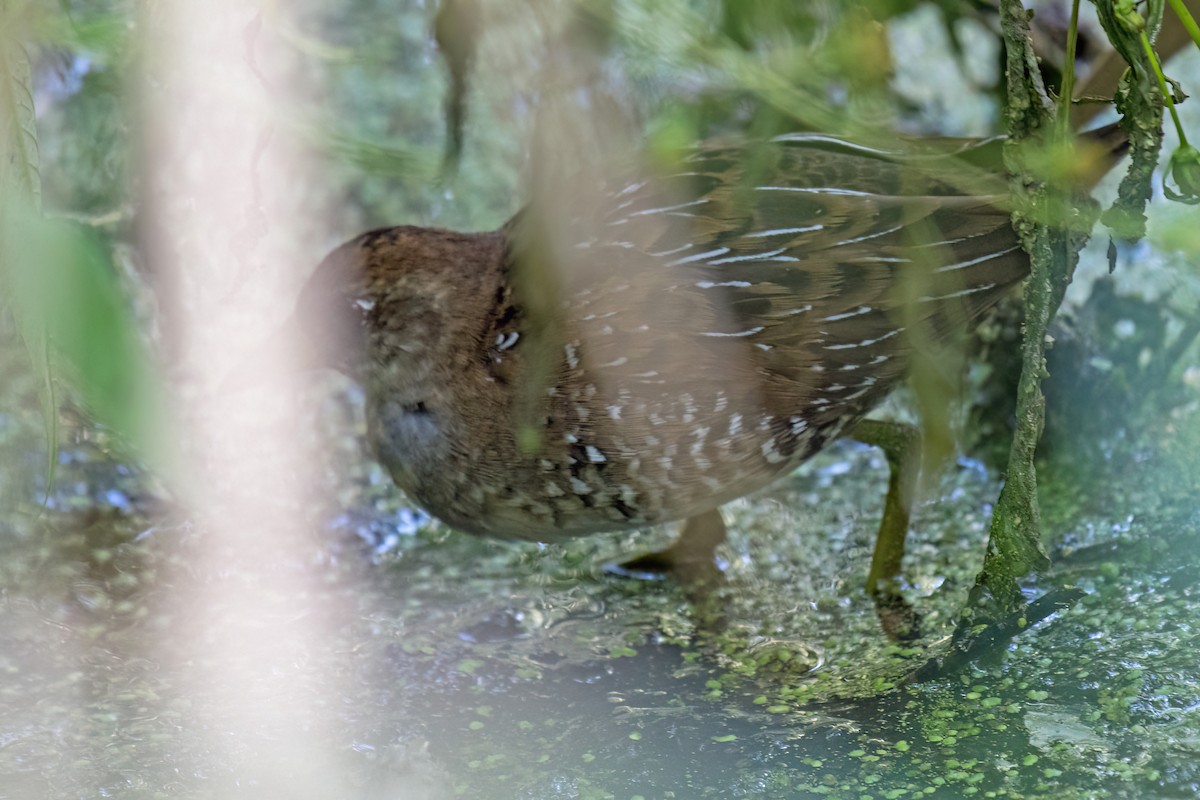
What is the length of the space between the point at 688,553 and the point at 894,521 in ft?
1.48

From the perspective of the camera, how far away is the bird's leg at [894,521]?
88.1 inches

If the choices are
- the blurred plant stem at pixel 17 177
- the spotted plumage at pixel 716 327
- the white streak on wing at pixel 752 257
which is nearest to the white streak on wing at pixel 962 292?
the spotted plumage at pixel 716 327

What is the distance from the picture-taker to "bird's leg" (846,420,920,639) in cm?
224

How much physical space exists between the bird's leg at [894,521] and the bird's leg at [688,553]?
348mm

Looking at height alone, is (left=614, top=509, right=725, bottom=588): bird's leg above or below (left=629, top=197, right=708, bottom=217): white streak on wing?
below

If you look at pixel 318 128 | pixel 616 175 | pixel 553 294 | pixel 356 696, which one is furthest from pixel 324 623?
pixel 318 128

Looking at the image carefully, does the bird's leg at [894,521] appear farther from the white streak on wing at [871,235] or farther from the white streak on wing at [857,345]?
the white streak on wing at [871,235]

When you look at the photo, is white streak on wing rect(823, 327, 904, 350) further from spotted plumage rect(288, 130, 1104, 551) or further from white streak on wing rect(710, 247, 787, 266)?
white streak on wing rect(710, 247, 787, 266)

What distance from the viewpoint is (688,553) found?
8.71ft

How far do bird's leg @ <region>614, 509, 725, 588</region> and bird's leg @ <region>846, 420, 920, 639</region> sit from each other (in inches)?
13.7

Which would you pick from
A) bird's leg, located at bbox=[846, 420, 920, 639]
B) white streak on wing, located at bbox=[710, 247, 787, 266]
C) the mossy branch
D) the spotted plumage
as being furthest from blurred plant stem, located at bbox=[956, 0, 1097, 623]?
white streak on wing, located at bbox=[710, 247, 787, 266]

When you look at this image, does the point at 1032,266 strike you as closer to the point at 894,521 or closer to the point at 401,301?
the point at 894,521

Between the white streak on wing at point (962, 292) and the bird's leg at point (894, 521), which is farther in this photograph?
the bird's leg at point (894, 521)

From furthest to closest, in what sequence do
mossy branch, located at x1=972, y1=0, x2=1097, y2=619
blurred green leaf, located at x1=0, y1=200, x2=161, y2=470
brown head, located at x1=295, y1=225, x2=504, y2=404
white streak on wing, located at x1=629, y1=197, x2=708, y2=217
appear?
1. brown head, located at x1=295, y1=225, x2=504, y2=404
2. white streak on wing, located at x1=629, y1=197, x2=708, y2=217
3. mossy branch, located at x1=972, y1=0, x2=1097, y2=619
4. blurred green leaf, located at x1=0, y1=200, x2=161, y2=470
